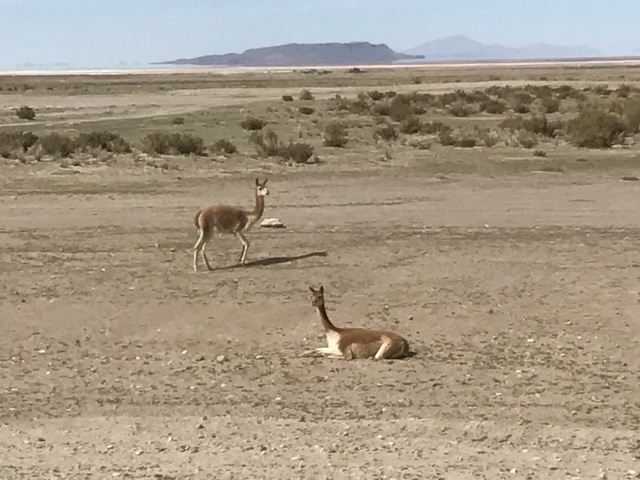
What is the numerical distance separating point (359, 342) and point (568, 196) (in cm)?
1358

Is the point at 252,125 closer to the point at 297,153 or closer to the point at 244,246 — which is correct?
the point at 297,153

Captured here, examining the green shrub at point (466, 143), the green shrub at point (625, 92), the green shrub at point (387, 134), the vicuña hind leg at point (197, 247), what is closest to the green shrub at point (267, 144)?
the green shrub at point (387, 134)

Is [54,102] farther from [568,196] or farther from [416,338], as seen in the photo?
[416,338]

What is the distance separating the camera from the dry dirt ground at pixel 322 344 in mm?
7754

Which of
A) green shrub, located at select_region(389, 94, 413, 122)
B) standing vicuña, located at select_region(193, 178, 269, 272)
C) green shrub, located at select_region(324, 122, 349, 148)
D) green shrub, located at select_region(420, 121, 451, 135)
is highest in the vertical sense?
standing vicuña, located at select_region(193, 178, 269, 272)

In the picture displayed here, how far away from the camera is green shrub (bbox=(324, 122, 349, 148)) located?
34.2 m

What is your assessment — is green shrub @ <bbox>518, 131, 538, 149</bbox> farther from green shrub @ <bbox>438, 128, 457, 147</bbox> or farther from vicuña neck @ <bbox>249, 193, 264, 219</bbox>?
vicuña neck @ <bbox>249, 193, 264, 219</bbox>

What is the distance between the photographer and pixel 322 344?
447 inches

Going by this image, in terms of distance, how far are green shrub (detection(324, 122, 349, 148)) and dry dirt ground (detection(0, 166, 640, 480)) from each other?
12338 millimetres

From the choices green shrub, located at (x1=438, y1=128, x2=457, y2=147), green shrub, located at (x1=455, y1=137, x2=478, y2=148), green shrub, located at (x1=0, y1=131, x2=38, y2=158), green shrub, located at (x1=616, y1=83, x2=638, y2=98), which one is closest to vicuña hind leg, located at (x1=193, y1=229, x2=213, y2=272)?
green shrub, located at (x1=0, y1=131, x2=38, y2=158)

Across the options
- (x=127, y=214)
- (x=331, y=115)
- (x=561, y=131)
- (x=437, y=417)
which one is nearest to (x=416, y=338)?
(x=437, y=417)

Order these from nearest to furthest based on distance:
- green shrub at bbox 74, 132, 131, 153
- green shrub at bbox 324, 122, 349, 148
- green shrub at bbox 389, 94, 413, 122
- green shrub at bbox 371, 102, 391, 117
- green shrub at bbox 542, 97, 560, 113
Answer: green shrub at bbox 74, 132, 131, 153, green shrub at bbox 324, 122, 349, 148, green shrub at bbox 389, 94, 413, 122, green shrub at bbox 371, 102, 391, 117, green shrub at bbox 542, 97, 560, 113

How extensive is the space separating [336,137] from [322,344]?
78.5 ft

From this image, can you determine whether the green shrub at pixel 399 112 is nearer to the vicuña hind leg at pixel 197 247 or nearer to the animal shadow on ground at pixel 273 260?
the animal shadow on ground at pixel 273 260
